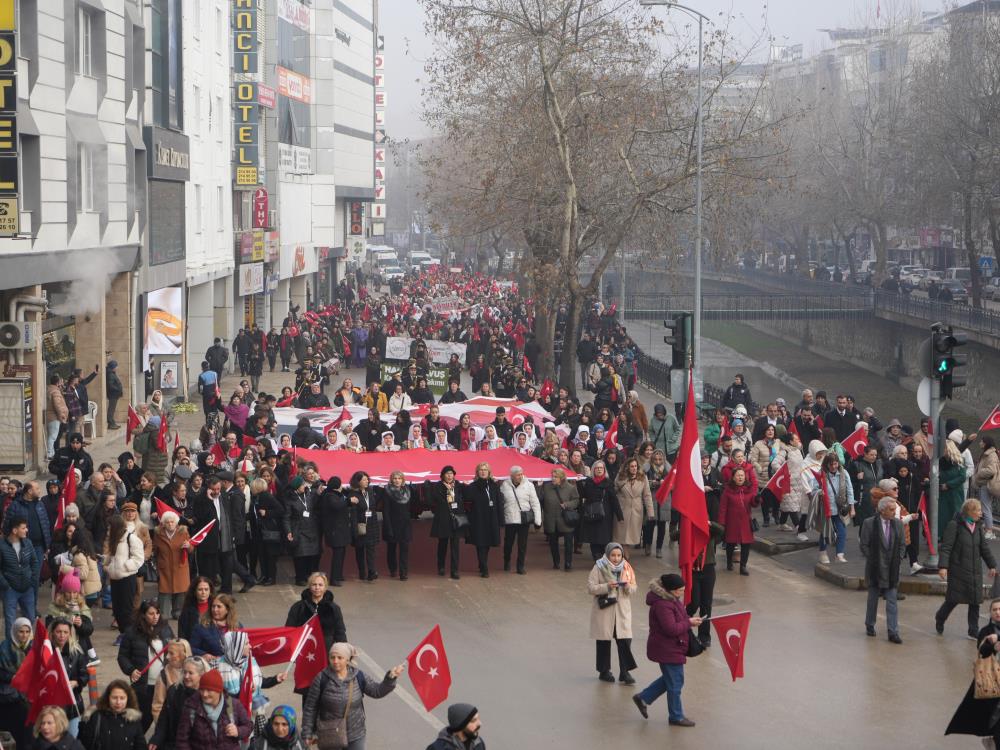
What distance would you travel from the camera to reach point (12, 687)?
1024cm

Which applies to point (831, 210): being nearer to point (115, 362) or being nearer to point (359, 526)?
point (115, 362)

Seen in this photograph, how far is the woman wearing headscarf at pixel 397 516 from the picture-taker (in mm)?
17625

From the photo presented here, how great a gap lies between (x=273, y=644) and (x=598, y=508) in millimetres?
7844

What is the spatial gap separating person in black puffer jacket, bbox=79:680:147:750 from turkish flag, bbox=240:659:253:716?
2.54 feet

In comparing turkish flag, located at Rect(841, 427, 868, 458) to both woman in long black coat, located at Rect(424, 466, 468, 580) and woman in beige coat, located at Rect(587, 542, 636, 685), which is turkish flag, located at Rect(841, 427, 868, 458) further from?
woman in beige coat, located at Rect(587, 542, 636, 685)

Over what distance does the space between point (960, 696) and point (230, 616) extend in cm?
637

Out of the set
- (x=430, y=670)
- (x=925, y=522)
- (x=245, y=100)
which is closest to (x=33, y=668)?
(x=430, y=670)

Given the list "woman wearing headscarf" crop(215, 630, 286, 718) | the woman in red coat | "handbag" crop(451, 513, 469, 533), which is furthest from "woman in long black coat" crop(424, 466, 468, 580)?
"woman wearing headscarf" crop(215, 630, 286, 718)

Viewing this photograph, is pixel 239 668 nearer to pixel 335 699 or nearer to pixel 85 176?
pixel 335 699

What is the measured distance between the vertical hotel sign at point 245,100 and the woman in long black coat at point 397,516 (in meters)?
29.1

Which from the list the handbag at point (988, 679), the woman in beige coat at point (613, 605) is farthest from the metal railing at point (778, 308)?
the handbag at point (988, 679)

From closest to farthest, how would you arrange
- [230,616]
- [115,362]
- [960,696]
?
1. [230,616]
2. [960,696]
3. [115,362]

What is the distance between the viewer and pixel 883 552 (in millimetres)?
14758

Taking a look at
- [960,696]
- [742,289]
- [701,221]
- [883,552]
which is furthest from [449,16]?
[742,289]
